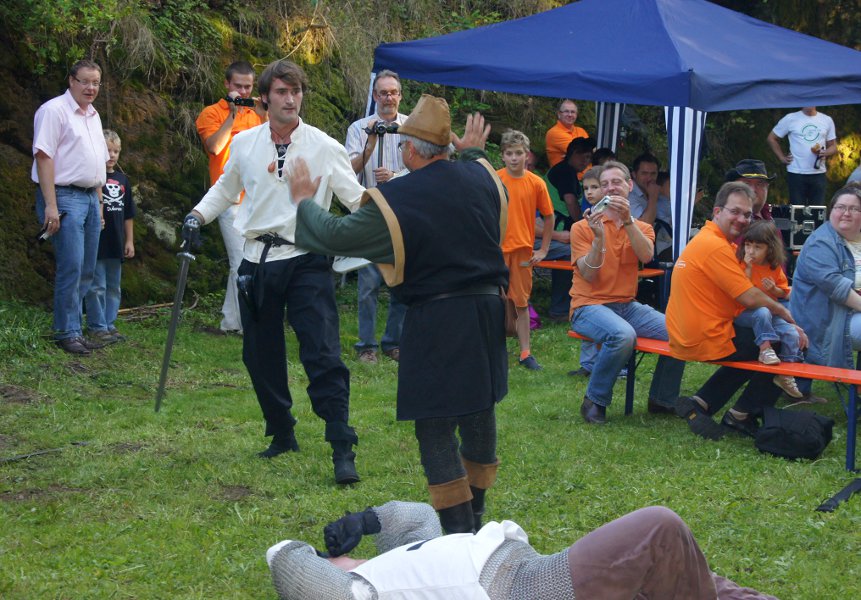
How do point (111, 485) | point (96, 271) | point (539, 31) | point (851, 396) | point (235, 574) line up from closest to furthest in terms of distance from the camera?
point (235, 574) → point (111, 485) → point (851, 396) → point (96, 271) → point (539, 31)

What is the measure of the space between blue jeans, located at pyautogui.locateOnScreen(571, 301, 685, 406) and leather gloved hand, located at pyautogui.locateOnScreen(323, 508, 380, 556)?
3.43m

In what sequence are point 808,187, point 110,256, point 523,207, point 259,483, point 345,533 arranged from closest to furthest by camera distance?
point 345,533, point 259,483, point 110,256, point 523,207, point 808,187

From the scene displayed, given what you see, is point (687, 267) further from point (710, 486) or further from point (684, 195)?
point (684, 195)

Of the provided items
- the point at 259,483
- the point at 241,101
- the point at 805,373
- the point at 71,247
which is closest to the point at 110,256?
the point at 71,247

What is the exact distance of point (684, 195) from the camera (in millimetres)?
8977

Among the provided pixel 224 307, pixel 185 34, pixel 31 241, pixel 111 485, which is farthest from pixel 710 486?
pixel 185 34

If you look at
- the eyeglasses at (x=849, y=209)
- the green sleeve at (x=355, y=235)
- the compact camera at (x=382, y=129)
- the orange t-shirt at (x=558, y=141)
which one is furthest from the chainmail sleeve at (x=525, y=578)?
the orange t-shirt at (x=558, y=141)

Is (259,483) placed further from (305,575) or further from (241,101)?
(241,101)

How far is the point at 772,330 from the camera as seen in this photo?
6.50 metres

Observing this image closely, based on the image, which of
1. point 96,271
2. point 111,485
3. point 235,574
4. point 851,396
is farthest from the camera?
point 96,271

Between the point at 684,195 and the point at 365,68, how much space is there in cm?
451

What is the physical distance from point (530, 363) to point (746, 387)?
7.92 feet

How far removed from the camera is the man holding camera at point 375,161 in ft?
28.4

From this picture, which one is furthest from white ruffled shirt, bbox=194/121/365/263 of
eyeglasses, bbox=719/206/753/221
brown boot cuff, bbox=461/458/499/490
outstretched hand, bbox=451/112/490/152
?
eyeglasses, bbox=719/206/753/221
